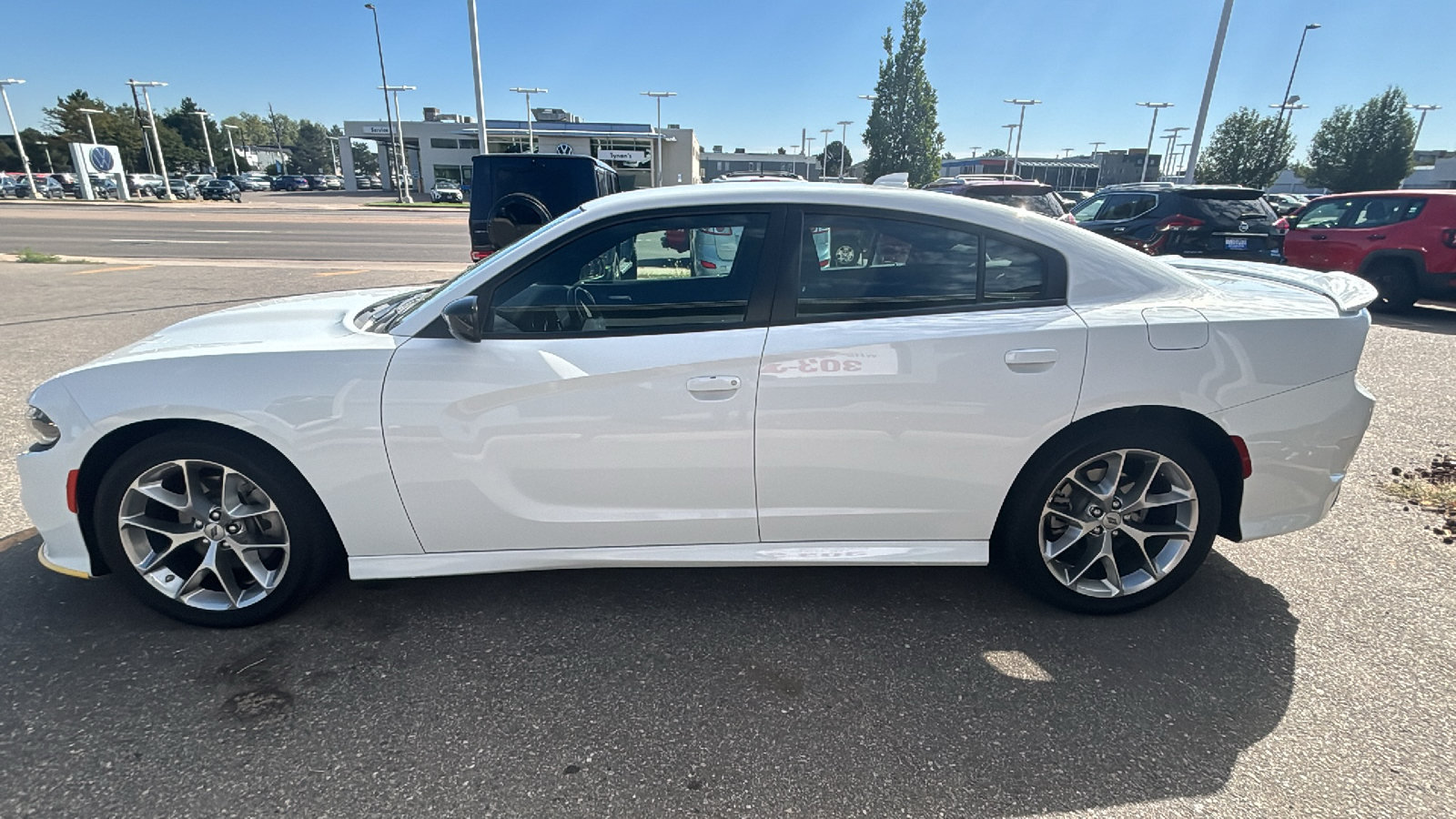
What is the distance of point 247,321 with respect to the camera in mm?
3059

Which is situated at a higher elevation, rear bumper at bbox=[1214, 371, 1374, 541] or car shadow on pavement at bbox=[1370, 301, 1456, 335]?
rear bumper at bbox=[1214, 371, 1374, 541]

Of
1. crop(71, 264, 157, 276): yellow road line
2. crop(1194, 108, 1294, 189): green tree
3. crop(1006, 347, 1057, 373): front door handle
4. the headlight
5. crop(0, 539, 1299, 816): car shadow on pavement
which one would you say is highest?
crop(1194, 108, 1294, 189): green tree

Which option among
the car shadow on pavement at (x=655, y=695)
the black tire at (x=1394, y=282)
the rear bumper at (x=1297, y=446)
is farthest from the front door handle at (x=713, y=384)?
the black tire at (x=1394, y=282)

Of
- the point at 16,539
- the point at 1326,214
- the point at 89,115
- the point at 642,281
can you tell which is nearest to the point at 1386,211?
the point at 1326,214

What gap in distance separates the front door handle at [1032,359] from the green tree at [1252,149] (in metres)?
43.6

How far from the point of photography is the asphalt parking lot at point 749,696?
6.61 ft

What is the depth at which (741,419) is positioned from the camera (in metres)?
2.53

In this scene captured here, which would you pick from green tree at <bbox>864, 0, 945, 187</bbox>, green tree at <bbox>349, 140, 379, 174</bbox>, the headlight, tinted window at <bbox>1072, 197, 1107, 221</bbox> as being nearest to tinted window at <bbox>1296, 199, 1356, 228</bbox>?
tinted window at <bbox>1072, 197, 1107, 221</bbox>

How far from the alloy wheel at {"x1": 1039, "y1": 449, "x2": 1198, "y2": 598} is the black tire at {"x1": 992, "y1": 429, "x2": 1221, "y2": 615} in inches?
0.8

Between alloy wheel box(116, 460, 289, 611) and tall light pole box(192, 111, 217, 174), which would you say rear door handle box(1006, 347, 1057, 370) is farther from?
tall light pole box(192, 111, 217, 174)

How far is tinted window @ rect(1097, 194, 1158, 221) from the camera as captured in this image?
10617mm

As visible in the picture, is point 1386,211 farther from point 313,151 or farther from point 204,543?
point 313,151

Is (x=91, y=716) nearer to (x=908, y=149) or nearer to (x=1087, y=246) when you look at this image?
(x=1087, y=246)

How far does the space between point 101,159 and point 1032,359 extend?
61.6 metres
